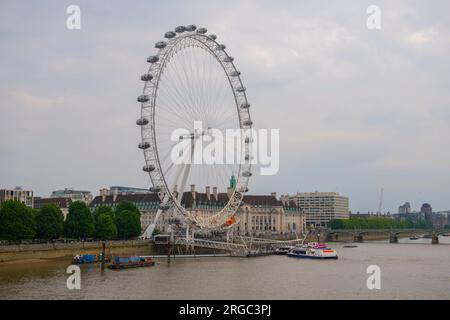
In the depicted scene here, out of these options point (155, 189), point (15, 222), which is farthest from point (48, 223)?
point (155, 189)

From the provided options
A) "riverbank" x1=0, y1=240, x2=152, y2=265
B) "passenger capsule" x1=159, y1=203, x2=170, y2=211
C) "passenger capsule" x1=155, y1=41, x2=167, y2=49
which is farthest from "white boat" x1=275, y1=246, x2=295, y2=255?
"passenger capsule" x1=155, y1=41, x2=167, y2=49

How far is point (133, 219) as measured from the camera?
77.2 meters

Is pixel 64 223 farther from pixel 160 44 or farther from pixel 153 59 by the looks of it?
pixel 160 44

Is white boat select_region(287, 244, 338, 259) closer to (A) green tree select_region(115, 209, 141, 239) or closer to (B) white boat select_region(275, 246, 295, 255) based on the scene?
(B) white boat select_region(275, 246, 295, 255)

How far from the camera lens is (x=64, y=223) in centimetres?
6744

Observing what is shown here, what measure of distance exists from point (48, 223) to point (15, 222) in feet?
18.7

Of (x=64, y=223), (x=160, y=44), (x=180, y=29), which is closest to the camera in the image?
(x=160, y=44)

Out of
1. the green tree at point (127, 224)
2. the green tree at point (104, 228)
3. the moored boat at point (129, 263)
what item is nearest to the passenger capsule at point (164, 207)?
the moored boat at point (129, 263)

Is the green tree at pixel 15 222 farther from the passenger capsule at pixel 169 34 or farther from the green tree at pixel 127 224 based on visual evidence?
the passenger capsule at pixel 169 34

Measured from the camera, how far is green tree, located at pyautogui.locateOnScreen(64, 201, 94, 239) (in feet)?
219

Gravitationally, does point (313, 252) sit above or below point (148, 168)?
below
